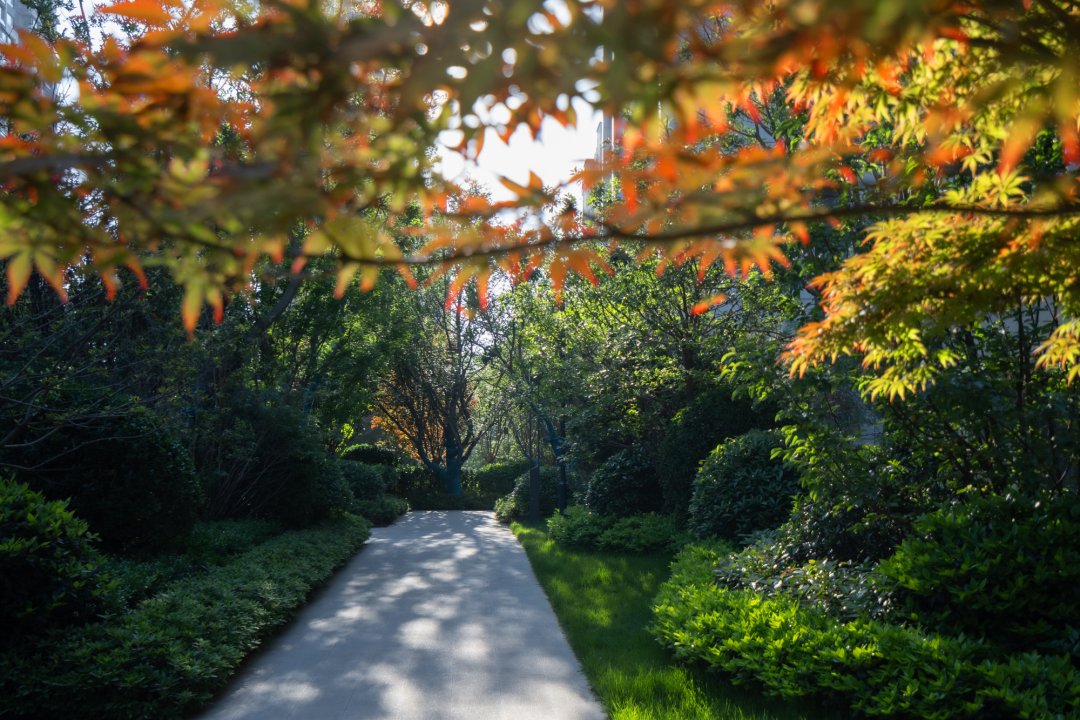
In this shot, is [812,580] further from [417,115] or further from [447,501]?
[447,501]

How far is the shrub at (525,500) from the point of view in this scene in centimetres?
1688

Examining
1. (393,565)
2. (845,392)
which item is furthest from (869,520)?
(845,392)

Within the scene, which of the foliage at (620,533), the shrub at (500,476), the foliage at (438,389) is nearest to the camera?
the foliage at (620,533)

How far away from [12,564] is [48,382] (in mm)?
1626

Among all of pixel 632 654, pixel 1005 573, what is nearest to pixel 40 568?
pixel 632 654

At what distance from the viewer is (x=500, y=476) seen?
2348cm

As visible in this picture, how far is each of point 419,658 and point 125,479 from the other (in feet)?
11.9

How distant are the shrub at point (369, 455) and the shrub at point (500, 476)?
135 inches

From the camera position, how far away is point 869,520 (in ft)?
16.3

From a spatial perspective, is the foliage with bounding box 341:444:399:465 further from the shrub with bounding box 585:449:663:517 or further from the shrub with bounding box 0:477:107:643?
the shrub with bounding box 0:477:107:643

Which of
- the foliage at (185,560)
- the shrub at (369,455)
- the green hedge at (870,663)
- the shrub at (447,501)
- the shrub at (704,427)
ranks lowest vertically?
the shrub at (447,501)


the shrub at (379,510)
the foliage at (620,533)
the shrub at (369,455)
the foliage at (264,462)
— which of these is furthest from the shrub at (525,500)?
the foliage at (264,462)

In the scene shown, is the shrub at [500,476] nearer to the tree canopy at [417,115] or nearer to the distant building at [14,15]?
the distant building at [14,15]

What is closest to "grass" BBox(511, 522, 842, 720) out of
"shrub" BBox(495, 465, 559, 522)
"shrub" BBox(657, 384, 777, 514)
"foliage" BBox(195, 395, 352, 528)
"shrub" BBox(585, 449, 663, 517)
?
"shrub" BBox(657, 384, 777, 514)
